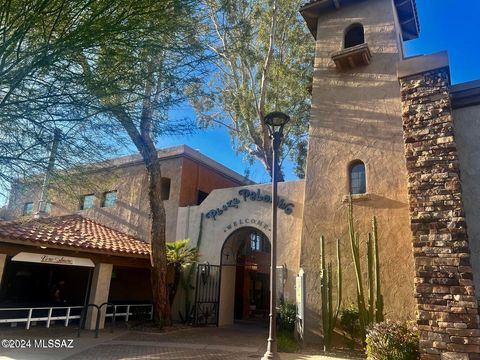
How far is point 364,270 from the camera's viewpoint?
9.92 m

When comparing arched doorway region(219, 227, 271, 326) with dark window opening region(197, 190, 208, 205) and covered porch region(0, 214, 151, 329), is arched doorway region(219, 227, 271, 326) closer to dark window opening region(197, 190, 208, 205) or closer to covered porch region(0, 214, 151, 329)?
dark window opening region(197, 190, 208, 205)

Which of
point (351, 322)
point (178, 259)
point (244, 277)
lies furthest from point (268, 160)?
point (351, 322)

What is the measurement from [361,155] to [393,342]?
Result: 5514mm

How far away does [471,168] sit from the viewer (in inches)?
333

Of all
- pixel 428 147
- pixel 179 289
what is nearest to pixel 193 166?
pixel 179 289

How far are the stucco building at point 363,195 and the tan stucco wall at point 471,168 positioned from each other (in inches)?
0.9

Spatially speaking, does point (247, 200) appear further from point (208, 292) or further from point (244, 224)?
point (208, 292)

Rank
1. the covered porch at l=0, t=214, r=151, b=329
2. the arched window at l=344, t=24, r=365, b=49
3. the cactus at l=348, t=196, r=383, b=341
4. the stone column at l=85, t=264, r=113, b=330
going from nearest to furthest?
the cactus at l=348, t=196, r=383, b=341, the covered porch at l=0, t=214, r=151, b=329, the stone column at l=85, t=264, r=113, b=330, the arched window at l=344, t=24, r=365, b=49

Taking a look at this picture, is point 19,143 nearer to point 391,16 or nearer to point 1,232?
point 1,232

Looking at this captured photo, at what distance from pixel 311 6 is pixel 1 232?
475 inches

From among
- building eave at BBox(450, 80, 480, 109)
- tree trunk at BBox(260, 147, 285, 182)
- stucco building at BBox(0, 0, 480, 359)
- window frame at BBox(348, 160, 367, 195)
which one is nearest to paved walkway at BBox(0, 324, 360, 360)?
stucco building at BBox(0, 0, 480, 359)

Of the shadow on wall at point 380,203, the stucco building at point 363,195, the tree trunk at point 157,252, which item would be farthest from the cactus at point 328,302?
the tree trunk at point 157,252

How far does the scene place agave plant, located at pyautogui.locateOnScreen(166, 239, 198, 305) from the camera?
13.7 m

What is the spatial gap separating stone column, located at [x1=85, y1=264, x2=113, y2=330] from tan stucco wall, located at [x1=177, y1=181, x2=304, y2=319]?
366cm
